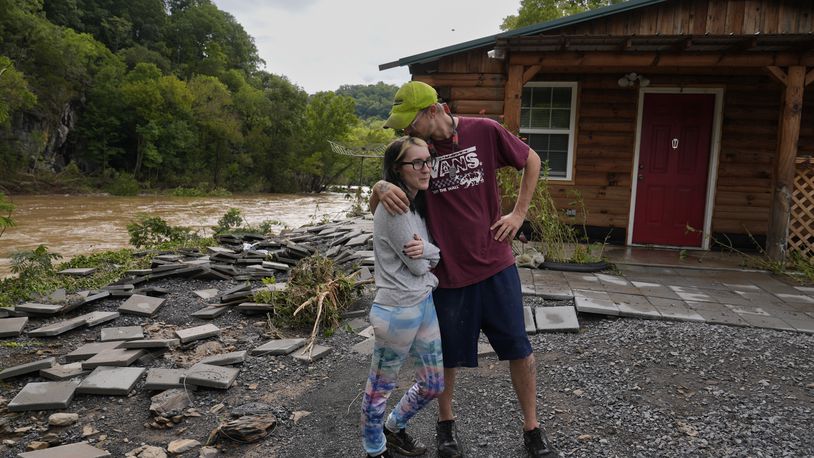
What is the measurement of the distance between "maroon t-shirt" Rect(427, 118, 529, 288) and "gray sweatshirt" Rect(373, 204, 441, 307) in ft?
0.41

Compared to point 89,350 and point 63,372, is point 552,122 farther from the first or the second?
point 63,372

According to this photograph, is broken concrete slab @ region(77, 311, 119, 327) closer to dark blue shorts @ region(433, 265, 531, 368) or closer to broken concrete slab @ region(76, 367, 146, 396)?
broken concrete slab @ region(76, 367, 146, 396)

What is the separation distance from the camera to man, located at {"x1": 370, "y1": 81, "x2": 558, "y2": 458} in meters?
2.31

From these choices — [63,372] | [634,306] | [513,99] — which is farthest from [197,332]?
[513,99]

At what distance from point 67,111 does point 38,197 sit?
12313mm

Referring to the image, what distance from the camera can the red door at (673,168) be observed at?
7.89m

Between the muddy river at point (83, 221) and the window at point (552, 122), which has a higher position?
the window at point (552, 122)

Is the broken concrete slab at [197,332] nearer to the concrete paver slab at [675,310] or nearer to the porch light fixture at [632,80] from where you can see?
the concrete paver slab at [675,310]

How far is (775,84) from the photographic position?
7.64 meters

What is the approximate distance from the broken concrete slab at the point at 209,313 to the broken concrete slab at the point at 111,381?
53.8 inches

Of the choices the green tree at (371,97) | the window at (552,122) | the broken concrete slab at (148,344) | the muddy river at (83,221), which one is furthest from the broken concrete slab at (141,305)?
the green tree at (371,97)

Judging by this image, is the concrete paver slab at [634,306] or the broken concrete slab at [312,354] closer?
the broken concrete slab at [312,354]

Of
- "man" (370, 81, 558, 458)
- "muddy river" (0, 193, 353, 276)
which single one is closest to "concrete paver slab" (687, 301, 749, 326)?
"man" (370, 81, 558, 458)

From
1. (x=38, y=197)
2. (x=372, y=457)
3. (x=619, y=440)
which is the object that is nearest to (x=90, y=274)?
(x=372, y=457)
